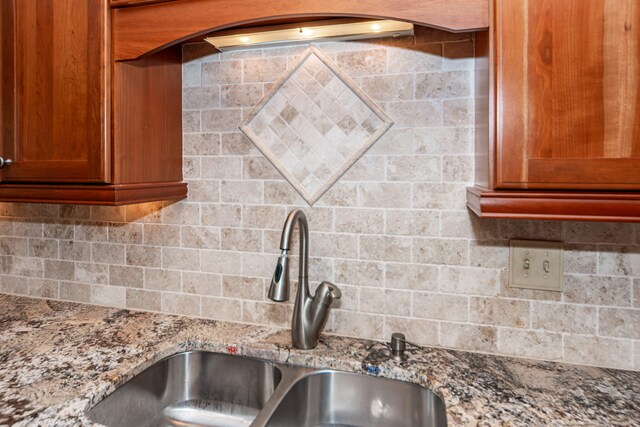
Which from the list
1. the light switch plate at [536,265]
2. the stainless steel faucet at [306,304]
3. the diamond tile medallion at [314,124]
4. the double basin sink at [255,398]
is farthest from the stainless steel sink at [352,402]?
the diamond tile medallion at [314,124]

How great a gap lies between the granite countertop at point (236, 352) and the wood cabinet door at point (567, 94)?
0.50m

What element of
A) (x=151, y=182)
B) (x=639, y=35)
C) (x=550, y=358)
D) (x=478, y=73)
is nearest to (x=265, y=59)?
(x=151, y=182)

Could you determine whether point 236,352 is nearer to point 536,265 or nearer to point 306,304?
point 306,304

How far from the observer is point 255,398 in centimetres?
119

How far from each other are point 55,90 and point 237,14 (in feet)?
1.92

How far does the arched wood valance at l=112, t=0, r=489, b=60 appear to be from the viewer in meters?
0.90

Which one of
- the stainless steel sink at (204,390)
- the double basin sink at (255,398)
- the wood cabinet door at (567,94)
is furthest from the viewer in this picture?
the stainless steel sink at (204,390)

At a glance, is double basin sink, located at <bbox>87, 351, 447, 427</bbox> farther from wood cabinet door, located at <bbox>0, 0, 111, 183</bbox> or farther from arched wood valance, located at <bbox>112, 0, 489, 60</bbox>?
arched wood valance, located at <bbox>112, 0, 489, 60</bbox>

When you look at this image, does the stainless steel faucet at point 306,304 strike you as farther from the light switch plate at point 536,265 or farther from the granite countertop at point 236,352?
the light switch plate at point 536,265

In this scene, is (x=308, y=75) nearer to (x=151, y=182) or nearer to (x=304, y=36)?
(x=304, y=36)

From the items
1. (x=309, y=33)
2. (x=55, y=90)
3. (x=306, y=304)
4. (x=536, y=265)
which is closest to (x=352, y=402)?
(x=306, y=304)

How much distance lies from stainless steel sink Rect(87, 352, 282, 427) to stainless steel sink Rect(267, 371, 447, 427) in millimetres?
107

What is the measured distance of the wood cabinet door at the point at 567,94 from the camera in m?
0.77

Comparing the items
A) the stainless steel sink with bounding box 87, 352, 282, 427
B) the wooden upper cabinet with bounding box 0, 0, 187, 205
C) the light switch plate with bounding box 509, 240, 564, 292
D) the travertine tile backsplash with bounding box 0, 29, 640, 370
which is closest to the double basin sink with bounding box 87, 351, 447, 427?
the stainless steel sink with bounding box 87, 352, 282, 427
